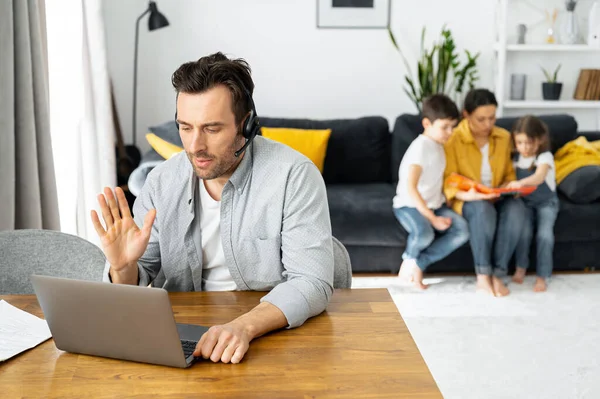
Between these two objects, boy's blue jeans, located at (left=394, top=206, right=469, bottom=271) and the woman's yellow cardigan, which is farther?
the woman's yellow cardigan

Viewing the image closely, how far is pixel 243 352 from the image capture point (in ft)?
4.34

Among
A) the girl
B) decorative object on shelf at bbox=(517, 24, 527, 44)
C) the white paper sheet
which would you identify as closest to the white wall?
decorative object on shelf at bbox=(517, 24, 527, 44)

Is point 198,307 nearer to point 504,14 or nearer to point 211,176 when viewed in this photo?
point 211,176

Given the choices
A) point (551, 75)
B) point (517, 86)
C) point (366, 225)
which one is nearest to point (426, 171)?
point (366, 225)

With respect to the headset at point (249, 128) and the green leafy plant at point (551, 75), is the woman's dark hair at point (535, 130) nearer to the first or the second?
the green leafy plant at point (551, 75)

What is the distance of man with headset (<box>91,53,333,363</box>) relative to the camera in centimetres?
162

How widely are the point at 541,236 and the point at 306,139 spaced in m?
1.37

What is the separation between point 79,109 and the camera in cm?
379

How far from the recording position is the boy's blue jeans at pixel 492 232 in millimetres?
3619

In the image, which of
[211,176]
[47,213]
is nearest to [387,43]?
[47,213]

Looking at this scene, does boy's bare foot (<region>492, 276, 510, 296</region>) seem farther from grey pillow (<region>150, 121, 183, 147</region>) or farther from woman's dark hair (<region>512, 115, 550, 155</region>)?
A: grey pillow (<region>150, 121, 183, 147</region>)

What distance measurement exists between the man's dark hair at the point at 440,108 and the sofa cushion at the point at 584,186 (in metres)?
0.76

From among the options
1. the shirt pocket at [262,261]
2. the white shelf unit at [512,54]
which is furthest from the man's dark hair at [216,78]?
the white shelf unit at [512,54]

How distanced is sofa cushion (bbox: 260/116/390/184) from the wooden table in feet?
9.20
